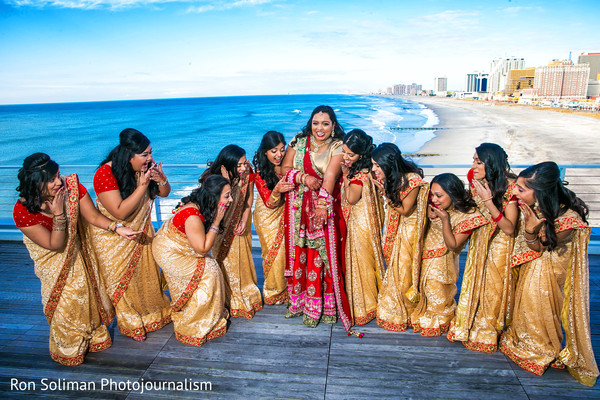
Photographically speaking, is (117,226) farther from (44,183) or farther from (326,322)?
(326,322)

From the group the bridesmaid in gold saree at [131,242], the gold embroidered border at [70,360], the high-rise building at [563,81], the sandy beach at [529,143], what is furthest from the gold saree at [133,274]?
the high-rise building at [563,81]

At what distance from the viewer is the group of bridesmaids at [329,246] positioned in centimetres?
279

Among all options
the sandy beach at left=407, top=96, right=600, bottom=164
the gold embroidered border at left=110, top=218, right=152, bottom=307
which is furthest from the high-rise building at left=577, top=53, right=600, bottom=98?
the gold embroidered border at left=110, top=218, right=152, bottom=307

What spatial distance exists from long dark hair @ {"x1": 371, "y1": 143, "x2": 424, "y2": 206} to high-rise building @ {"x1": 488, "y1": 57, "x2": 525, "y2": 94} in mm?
161503

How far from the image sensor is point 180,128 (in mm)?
49656

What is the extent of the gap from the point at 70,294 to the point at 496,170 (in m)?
3.23

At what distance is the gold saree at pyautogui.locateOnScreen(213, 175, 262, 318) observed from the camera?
3.63 meters

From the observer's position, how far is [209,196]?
10.3ft

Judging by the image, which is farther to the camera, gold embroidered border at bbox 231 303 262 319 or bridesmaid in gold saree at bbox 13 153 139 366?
gold embroidered border at bbox 231 303 262 319

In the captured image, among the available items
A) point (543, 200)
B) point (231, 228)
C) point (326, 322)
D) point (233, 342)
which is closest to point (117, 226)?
point (231, 228)

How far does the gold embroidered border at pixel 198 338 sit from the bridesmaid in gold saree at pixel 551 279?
2.20 metres

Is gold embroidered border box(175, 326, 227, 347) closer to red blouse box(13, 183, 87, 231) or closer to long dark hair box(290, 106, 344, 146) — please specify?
red blouse box(13, 183, 87, 231)

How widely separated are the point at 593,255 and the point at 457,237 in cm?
290

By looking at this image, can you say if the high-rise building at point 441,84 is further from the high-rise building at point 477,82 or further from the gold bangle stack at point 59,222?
the gold bangle stack at point 59,222
